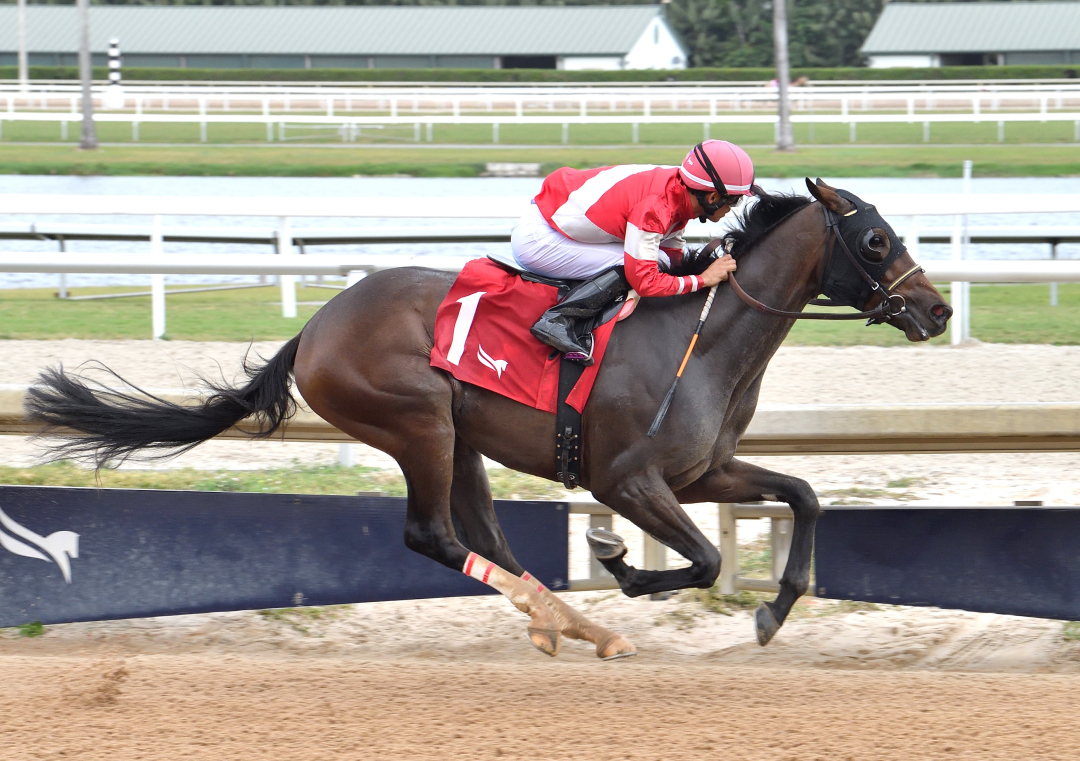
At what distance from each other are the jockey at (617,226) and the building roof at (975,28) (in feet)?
135

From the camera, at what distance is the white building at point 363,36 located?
43.9 meters

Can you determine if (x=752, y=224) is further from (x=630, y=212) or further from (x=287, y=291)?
(x=287, y=291)

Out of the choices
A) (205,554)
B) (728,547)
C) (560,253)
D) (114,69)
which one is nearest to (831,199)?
(560,253)

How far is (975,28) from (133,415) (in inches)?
1773

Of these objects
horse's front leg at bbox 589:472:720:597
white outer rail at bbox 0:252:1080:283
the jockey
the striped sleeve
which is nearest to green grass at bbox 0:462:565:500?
white outer rail at bbox 0:252:1080:283

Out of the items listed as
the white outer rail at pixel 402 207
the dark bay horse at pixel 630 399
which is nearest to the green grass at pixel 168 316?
the white outer rail at pixel 402 207

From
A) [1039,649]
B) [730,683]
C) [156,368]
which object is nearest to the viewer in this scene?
[730,683]

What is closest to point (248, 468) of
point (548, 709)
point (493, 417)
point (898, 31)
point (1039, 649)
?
point (493, 417)

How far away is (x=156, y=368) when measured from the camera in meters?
5.28

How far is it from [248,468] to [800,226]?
112 inches

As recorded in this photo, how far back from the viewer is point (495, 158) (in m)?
19.7

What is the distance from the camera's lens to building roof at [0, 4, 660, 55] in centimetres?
4388

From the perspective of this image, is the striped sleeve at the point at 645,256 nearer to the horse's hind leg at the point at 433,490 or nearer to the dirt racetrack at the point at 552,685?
the horse's hind leg at the point at 433,490

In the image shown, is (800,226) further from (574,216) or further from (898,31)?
(898,31)
